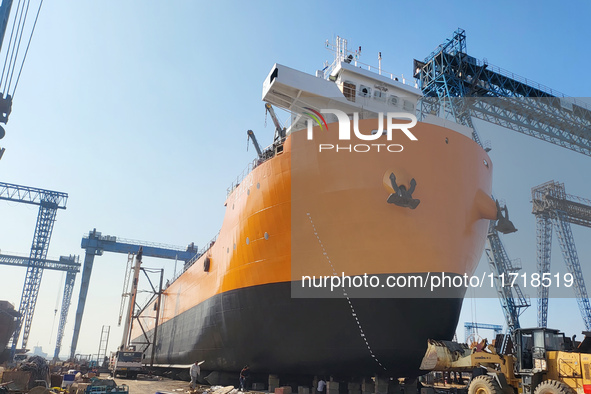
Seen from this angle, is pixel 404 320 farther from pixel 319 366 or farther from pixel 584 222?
pixel 584 222

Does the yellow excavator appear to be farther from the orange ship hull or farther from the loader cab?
the orange ship hull

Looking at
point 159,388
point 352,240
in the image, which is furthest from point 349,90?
point 159,388

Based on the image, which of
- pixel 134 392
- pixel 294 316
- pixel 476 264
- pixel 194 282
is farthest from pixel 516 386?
pixel 194 282

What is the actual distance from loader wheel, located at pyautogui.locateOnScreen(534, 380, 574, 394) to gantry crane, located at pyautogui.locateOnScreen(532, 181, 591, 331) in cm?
3042

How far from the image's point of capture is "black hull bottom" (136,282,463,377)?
434 inches

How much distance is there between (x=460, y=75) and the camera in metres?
25.5

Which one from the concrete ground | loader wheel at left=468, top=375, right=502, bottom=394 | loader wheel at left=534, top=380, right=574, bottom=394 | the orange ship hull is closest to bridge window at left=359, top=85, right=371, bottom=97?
the orange ship hull

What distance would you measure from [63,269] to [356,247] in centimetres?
6311

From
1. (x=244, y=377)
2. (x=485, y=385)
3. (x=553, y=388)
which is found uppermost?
(x=553, y=388)

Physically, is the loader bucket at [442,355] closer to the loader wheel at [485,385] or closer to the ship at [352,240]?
the ship at [352,240]

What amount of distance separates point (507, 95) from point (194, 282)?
897 inches

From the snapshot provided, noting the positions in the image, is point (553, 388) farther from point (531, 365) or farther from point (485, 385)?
point (485, 385)

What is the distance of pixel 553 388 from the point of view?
792cm

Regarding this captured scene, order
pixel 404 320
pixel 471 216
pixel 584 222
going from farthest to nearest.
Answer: pixel 584 222 → pixel 471 216 → pixel 404 320
